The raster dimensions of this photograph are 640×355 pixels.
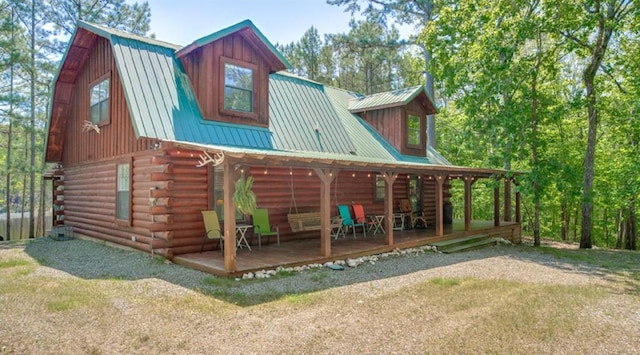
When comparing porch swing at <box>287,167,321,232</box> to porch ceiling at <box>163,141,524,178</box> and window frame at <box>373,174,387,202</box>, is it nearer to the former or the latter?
porch ceiling at <box>163,141,524,178</box>

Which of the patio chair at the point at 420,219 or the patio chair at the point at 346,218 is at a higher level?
the patio chair at the point at 346,218

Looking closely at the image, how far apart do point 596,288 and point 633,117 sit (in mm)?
8233

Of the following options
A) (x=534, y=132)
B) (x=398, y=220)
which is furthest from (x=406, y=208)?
(x=534, y=132)

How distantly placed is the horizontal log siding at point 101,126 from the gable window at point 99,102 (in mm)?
184

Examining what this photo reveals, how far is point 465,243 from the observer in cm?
1176

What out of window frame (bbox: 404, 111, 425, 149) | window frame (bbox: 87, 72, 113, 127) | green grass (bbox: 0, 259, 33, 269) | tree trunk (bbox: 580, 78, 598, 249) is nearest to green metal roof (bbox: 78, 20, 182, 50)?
window frame (bbox: 87, 72, 113, 127)

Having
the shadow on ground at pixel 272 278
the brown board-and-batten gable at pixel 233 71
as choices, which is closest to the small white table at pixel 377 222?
the shadow on ground at pixel 272 278

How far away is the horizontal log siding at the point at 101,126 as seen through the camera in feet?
31.0

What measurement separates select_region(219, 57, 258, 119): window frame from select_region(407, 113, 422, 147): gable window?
6.28 m

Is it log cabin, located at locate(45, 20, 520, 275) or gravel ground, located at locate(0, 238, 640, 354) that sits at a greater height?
log cabin, located at locate(45, 20, 520, 275)

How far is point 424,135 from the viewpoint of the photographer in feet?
49.3

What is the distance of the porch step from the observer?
10959 millimetres

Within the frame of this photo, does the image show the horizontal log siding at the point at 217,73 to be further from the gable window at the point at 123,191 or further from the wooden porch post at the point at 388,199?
the wooden porch post at the point at 388,199

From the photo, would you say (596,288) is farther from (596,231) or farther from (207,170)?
(596,231)
